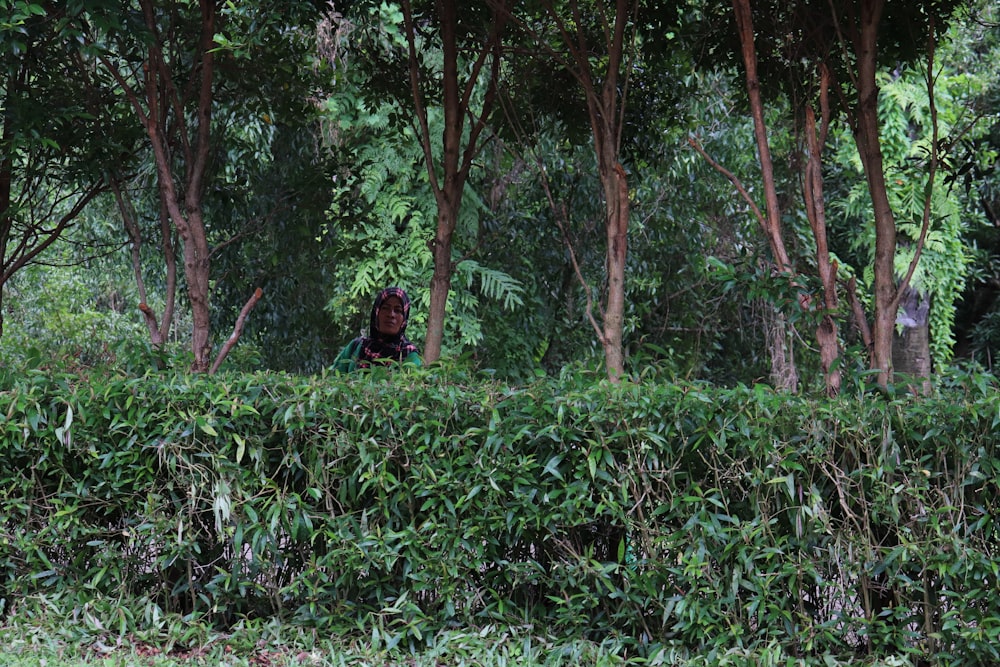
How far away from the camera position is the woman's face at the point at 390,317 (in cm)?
671

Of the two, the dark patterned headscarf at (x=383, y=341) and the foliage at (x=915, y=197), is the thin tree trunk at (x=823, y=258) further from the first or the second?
the foliage at (x=915, y=197)

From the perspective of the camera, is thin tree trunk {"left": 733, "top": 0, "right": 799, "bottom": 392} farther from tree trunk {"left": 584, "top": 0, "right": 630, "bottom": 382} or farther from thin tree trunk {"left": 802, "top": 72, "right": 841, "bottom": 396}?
tree trunk {"left": 584, "top": 0, "right": 630, "bottom": 382}

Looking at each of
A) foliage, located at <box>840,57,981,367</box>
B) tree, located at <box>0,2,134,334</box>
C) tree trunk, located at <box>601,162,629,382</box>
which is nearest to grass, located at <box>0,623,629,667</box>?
tree trunk, located at <box>601,162,629,382</box>

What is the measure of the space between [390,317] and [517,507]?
9.89ft

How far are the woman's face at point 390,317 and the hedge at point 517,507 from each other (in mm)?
2352

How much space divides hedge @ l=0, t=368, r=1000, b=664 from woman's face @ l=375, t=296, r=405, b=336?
2.35m

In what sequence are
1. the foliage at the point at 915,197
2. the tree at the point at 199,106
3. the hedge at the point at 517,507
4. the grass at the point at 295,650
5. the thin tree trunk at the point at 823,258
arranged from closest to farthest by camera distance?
the hedge at the point at 517,507 < the grass at the point at 295,650 < the thin tree trunk at the point at 823,258 < the tree at the point at 199,106 < the foliage at the point at 915,197

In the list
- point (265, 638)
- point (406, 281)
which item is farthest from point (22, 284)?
point (265, 638)

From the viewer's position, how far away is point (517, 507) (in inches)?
154

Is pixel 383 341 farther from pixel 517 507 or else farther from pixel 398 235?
pixel 398 235

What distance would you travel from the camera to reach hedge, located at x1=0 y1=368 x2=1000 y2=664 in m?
3.70

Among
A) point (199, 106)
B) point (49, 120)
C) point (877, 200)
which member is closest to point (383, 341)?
point (199, 106)

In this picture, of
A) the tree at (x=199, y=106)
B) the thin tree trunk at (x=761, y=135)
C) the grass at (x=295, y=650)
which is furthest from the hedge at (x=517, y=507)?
the thin tree trunk at (x=761, y=135)

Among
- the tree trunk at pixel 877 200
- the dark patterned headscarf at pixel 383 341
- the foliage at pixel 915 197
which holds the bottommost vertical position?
the dark patterned headscarf at pixel 383 341
